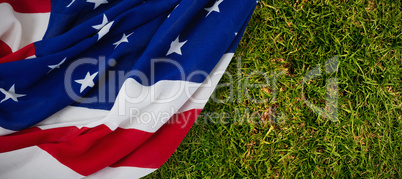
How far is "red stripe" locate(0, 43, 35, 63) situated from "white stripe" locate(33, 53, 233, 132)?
28cm

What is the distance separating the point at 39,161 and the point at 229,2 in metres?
1.07


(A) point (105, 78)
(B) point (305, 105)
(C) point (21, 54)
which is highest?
(C) point (21, 54)

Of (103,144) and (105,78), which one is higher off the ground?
(105,78)

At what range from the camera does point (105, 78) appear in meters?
1.17

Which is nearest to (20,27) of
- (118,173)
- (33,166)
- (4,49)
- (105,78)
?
(4,49)

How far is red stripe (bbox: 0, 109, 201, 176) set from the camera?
1.03 meters

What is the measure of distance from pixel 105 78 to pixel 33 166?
1.47 feet

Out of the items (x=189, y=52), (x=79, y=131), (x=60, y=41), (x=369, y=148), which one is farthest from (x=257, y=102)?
(x=60, y=41)

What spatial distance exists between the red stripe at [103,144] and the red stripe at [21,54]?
305 millimetres

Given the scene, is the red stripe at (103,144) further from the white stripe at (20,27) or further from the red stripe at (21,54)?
the white stripe at (20,27)

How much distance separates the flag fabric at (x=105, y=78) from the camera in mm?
1040

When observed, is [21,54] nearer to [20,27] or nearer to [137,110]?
[20,27]

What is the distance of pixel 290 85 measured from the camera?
1323mm

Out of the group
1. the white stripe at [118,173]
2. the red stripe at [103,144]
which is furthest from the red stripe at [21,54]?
the white stripe at [118,173]
